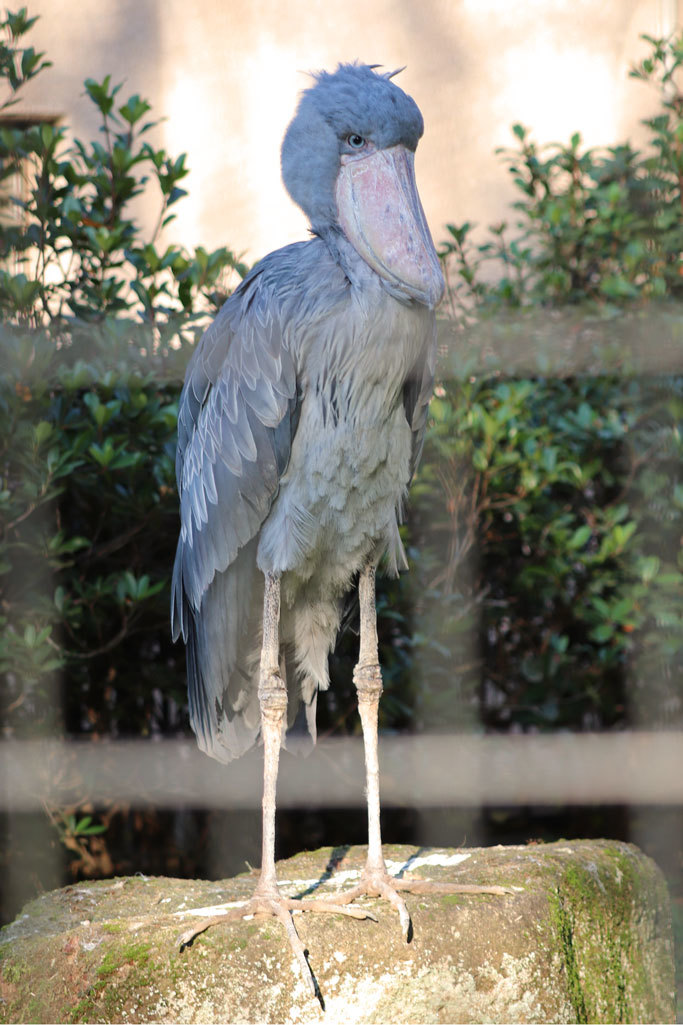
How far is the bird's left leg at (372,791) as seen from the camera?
1457 millimetres

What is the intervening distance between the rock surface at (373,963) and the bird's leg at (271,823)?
17 mm

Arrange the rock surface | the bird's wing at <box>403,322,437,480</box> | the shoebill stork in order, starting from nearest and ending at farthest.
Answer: the rock surface → the shoebill stork → the bird's wing at <box>403,322,437,480</box>

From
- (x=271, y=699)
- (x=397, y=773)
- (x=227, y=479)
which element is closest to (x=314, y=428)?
(x=227, y=479)

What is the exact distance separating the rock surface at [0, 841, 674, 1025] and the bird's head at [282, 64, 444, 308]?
804 mm

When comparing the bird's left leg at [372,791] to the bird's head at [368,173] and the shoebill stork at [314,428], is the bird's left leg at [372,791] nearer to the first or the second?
the shoebill stork at [314,428]

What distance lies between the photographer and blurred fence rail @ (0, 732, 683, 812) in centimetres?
191

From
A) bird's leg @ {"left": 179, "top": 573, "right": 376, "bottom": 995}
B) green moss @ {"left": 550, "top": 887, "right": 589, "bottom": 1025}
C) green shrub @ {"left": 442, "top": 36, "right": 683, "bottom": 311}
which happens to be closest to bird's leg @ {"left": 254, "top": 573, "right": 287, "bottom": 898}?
bird's leg @ {"left": 179, "top": 573, "right": 376, "bottom": 995}

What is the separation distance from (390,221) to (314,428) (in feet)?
0.95

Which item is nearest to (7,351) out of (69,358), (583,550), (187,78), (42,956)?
(69,358)

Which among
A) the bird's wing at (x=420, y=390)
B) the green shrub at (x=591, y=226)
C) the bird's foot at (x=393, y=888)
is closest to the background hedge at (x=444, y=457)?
the green shrub at (x=591, y=226)

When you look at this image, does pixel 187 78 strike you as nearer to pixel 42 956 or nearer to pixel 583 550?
pixel 583 550

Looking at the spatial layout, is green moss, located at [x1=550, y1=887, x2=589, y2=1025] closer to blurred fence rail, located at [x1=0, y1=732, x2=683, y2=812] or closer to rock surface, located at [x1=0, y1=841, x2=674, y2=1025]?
rock surface, located at [x1=0, y1=841, x2=674, y2=1025]

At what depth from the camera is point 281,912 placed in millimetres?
1362

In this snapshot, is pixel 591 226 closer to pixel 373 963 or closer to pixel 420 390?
pixel 420 390
